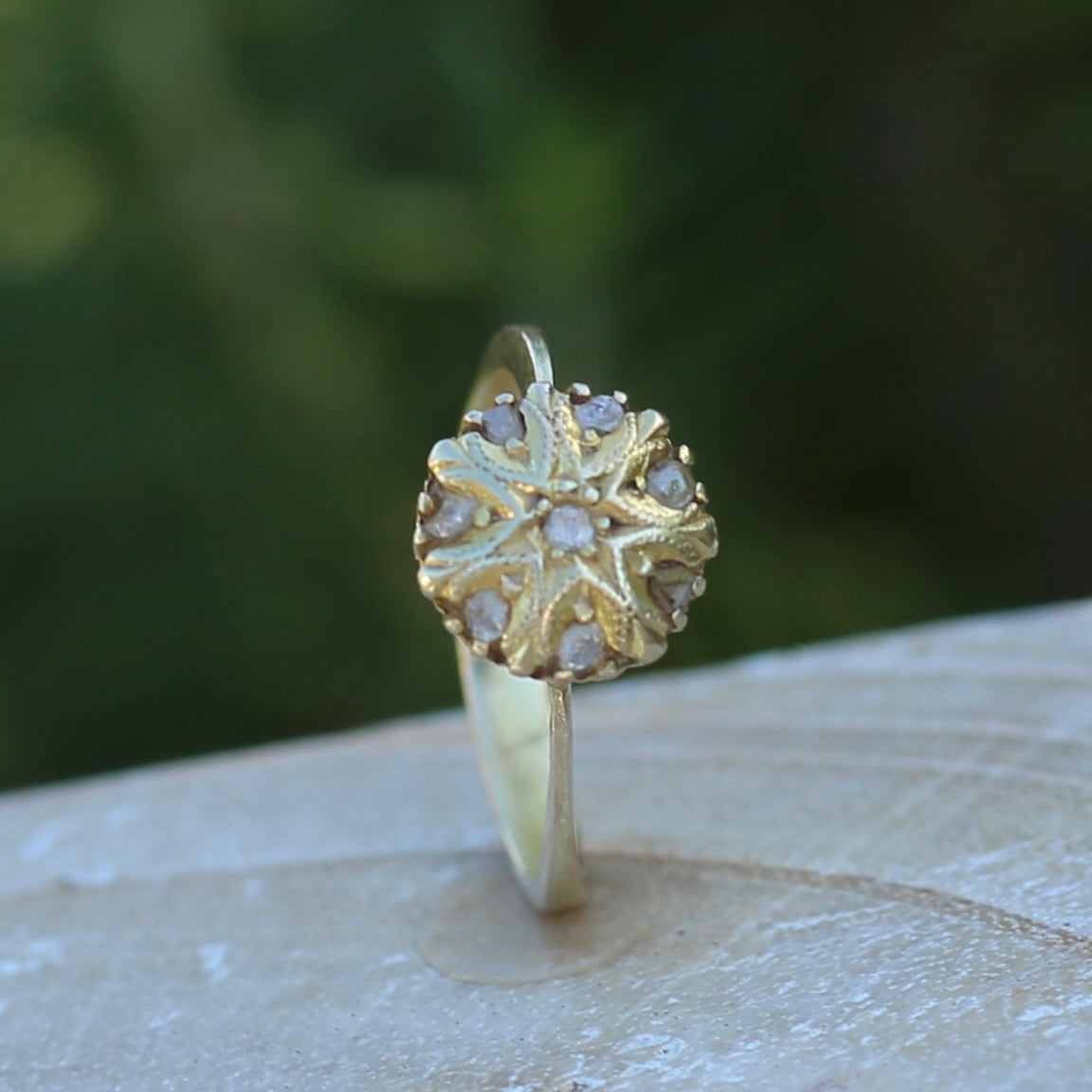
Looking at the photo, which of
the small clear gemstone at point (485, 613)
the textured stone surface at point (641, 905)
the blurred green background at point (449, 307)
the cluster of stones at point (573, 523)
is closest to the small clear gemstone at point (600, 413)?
the cluster of stones at point (573, 523)

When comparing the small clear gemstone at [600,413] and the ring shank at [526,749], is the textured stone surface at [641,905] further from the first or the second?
the small clear gemstone at [600,413]

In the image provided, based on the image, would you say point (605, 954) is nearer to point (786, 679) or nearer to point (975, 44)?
point (786, 679)

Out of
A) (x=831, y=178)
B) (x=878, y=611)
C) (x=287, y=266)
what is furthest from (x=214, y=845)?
(x=831, y=178)

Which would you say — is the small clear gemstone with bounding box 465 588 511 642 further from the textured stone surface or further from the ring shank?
the textured stone surface

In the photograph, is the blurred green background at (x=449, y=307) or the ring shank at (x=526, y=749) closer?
the ring shank at (x=526, y=749)

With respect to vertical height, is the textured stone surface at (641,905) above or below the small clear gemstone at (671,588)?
below

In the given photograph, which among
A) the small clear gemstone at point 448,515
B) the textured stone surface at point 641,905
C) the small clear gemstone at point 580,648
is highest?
the small clear gemstone at point 448,515

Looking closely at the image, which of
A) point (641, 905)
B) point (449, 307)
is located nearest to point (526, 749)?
point (641, 905)

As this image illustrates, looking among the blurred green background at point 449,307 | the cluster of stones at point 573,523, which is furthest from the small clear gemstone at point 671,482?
the blurred green background at point 449,307
